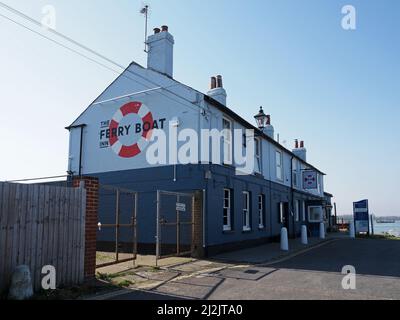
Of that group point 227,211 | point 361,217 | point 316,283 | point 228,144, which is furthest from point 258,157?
point 361,217

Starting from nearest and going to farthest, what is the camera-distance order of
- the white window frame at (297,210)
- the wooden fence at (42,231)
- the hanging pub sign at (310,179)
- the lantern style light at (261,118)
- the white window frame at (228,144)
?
the wooden fence at (42,231), the white window frame at (228,144), the lantern style light at (261,118), the white window frame at (297,210), the hanging pub sign at (310,179)

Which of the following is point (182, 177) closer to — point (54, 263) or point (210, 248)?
point (210, 248)

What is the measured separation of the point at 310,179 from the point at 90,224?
77.6 feet

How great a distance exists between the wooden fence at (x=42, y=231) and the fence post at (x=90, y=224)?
21 cm

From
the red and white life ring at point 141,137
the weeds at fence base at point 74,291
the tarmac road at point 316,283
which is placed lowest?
the tarmac road at point 316,283

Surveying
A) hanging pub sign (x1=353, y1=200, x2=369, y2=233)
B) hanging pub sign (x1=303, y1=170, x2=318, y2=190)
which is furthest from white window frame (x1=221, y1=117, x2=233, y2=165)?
hanging pub sign (x1=353, y1=200, x2=369, y2=233)

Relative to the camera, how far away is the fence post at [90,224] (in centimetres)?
923

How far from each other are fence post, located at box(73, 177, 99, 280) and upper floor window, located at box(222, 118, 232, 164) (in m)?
8.60

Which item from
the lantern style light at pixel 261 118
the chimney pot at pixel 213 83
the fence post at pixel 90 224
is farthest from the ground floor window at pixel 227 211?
the lantern style light at pixel 261 118

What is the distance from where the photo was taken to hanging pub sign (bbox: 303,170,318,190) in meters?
29.9

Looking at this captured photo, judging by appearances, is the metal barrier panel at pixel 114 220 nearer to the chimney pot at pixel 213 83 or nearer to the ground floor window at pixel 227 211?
the ground floor window at pixel 227 211

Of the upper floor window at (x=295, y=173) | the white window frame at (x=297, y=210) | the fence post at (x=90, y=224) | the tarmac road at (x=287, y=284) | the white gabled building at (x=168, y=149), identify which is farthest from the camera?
the upper floor window at (x=295, y=173)

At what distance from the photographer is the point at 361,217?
30938 millimetres
